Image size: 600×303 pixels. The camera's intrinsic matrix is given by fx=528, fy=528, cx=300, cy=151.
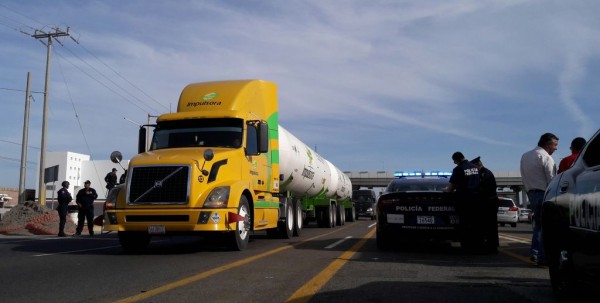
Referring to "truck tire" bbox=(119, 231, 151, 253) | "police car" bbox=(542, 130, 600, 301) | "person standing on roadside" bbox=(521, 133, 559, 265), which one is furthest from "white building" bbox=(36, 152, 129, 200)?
"police car" bbox=(542, 130, 600, 301)

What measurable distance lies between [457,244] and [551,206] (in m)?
7.00

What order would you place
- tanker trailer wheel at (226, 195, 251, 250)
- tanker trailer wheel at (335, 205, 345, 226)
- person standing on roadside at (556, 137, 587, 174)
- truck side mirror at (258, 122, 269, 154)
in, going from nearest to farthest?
person standing on roadside at (556, 137, 587, 174)
tanker trailer wheel at (226, 195, 251, 250)
truck side mirror at (258, 122, 269, 154)
tanker trailer wheel at (335, 205, 345, 226)

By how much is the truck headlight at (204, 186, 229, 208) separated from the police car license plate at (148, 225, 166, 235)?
34.2 inches

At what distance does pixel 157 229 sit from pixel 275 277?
3603 mm

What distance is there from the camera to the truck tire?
10.0m

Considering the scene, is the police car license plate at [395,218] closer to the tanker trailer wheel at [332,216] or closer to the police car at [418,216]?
the police car at [418,216]

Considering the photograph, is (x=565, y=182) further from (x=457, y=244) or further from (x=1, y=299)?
(x=457, y=244)

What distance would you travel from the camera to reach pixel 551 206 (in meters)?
5.10

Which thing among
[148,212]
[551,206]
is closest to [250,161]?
Result: [148,212]

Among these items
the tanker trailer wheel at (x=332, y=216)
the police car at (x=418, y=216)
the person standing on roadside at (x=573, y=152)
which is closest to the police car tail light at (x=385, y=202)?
the police car at (x=418, y=216)

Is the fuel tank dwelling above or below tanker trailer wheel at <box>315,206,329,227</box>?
above

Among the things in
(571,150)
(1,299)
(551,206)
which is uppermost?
(571,150)

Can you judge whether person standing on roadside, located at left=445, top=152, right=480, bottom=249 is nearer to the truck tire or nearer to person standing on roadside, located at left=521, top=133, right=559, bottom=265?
person standing on roadside, located at left=521, top=133, right=559, bottom=265

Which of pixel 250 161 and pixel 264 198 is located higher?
pixel 250 161
